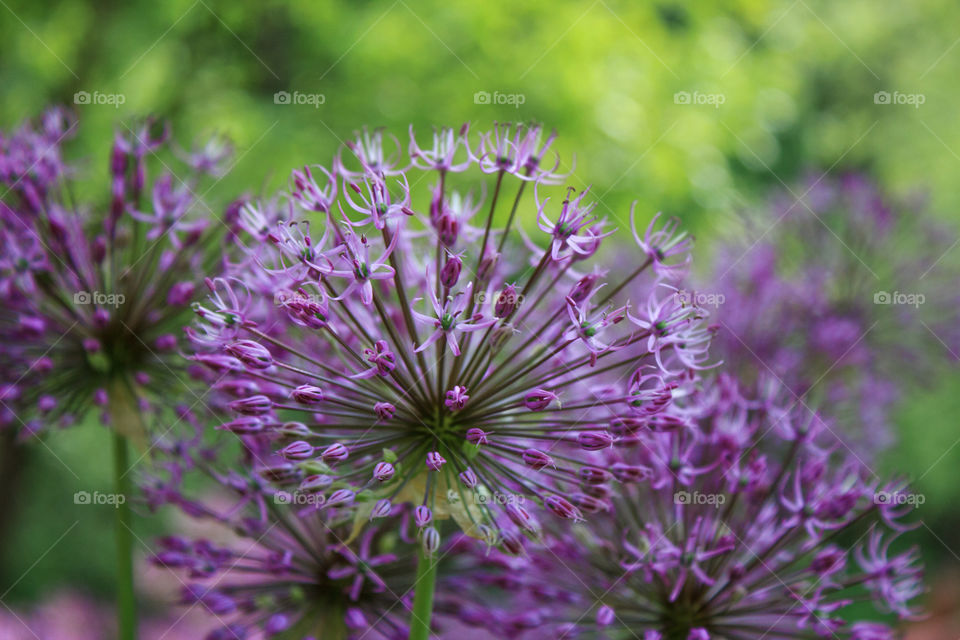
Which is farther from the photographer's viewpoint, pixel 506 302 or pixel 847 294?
pixel 847 294

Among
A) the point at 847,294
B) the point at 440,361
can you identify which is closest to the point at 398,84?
the point at 847,294

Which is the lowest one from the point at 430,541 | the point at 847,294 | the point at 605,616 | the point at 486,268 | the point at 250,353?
the point at 605,616

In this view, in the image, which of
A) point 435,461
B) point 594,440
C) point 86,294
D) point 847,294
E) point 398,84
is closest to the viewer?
point 435,461

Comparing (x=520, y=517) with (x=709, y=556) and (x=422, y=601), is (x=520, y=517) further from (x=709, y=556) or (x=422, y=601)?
(x=709, y=556)

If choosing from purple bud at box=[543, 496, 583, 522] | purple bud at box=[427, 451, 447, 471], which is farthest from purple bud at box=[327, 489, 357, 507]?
purple bud at box=[543, 496, 583, 522]

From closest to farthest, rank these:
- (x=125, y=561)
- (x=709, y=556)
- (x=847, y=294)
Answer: (x=709, y=556), (x=125, y=561), (x=847, y=294)

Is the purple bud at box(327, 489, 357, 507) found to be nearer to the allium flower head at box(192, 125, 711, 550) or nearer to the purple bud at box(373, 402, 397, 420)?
the allium flower head at box(192, 125, 711, 550)

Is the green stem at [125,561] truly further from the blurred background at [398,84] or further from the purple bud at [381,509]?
the blurred background at [398,84]
